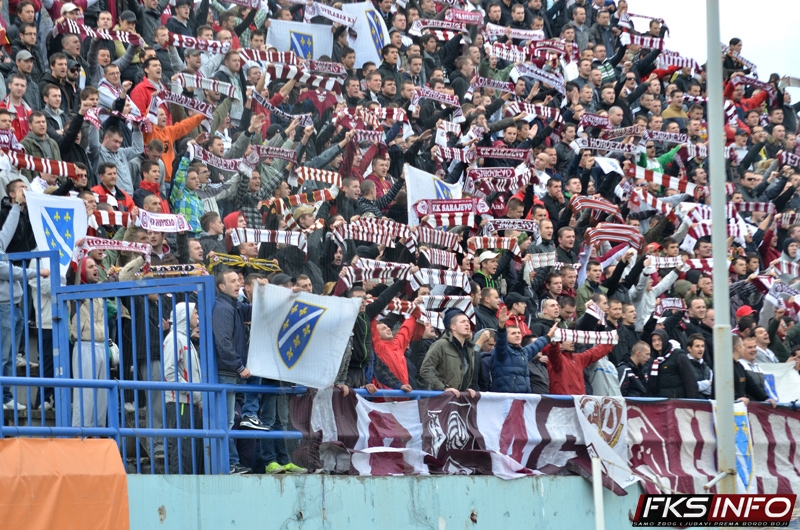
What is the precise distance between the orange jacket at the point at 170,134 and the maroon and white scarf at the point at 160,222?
2808 millimetres

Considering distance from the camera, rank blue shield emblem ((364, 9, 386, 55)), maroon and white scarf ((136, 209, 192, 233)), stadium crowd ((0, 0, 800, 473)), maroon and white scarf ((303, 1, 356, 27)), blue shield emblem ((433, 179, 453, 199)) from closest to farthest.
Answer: stadium crowd ((0, 0, 800, 473)) → maroon and white scarf ((136, 209, 192, 233)) → blue shield emblem ((433, 179, 453, 199)) → maroon and white scarf ((303, 1, 356, 27)) → blue shield emblem ((364, 9, 386, 55))

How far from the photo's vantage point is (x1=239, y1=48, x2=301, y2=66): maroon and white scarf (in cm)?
1870

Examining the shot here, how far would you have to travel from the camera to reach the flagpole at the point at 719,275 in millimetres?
9516

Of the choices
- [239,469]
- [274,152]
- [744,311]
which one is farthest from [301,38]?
[239,469]

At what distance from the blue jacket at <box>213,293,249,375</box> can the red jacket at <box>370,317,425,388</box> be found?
189cm

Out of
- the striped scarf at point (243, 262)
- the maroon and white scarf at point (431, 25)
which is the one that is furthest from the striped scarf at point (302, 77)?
the striped scarf at point (243, 262)

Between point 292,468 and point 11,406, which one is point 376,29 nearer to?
point 292,468

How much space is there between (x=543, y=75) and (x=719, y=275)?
44.9 feet

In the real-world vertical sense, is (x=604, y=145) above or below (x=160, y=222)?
above

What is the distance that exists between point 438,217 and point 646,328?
288cm

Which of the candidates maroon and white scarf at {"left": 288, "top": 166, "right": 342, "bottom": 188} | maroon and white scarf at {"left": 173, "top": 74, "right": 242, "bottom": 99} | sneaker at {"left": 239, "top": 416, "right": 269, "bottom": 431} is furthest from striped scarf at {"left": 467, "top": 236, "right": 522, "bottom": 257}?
sneaker at {"left": 239, "top": 416, "right": 269, "bottom": 431}

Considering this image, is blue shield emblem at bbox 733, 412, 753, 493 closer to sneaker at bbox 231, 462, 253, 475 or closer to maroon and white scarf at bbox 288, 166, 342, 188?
maroon and white scarf at bbox 288, 166, 342, 188

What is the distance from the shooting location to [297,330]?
37.9ft

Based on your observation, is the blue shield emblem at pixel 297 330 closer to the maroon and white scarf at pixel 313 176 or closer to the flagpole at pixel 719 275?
the flagpole at pixel 719 275
